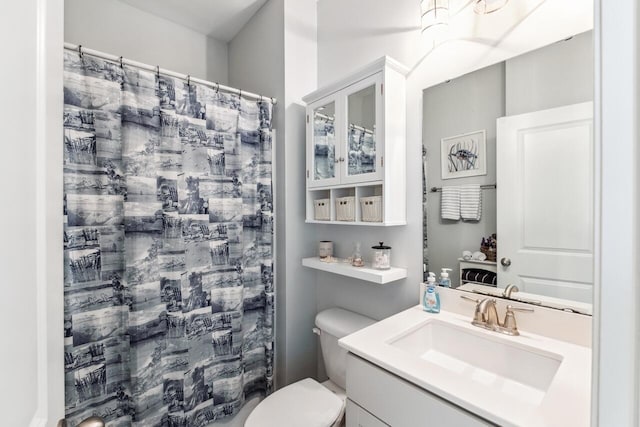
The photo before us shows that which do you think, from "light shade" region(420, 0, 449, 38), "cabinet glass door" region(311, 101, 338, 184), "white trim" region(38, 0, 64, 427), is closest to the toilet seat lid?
"white trim" region(38, 0, 64, 427)

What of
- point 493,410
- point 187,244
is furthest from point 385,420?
point 187,244

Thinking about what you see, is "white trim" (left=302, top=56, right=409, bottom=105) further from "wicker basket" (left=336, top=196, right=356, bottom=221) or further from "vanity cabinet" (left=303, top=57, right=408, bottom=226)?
"wicker basket" (left=336, top=196, right=356, bottom=221)

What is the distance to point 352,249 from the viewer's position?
67.1 inches

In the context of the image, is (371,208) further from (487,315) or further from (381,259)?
(487,315)

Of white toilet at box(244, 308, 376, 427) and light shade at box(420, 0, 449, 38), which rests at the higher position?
light shade at box(420, 0, 449, 38)

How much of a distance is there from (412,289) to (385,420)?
638 millimetres

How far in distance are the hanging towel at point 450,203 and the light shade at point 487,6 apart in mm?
704

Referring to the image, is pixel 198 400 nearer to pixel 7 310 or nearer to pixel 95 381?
pixel 95 381

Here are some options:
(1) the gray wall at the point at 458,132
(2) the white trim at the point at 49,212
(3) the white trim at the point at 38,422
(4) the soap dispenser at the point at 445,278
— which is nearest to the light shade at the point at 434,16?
(1) the gray wall at the point at 458,132

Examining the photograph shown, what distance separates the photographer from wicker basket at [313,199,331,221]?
5.37 ft

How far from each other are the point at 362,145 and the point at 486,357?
1.03m

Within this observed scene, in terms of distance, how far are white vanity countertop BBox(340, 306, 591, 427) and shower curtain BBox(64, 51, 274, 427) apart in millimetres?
896

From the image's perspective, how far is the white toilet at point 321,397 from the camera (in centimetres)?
117

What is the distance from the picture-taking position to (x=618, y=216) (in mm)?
399
